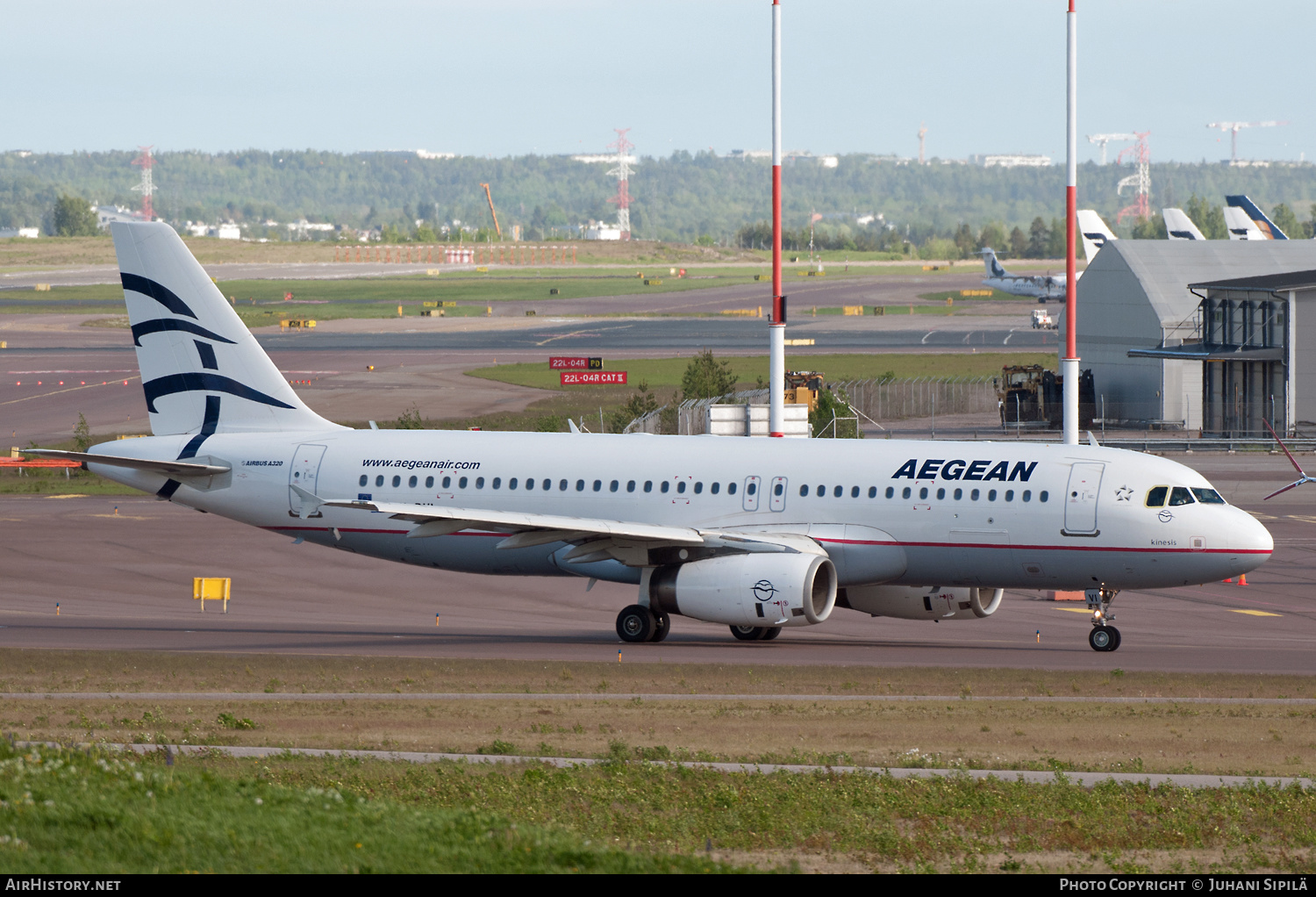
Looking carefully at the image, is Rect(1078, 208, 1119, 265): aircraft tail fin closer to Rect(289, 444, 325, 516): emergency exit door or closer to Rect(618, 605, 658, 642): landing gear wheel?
Rect(289, 444, 325, 516): emergency exit door

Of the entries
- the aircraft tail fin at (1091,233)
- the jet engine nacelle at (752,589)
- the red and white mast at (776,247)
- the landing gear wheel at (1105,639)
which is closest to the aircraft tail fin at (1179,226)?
the aircraft tail fin at (1091,233)

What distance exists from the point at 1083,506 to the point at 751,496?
7093 mm

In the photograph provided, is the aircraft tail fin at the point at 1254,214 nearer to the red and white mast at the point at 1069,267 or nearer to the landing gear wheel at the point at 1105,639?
the red and white mast at the point at 1069,267

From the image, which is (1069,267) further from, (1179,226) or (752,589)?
(1179,226)

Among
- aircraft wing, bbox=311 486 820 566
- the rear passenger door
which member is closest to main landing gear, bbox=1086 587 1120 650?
aircraft wing, bbox=311 486 820 566

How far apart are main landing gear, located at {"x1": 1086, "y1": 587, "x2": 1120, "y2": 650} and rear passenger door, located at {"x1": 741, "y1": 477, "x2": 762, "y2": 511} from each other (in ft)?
24.3

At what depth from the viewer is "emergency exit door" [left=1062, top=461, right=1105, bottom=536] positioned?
32.7 m

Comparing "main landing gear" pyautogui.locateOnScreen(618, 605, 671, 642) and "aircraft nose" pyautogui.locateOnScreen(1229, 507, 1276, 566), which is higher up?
"aircraft nose" pyautogui.locateOnScreen(1229, 507, 1276, 566)

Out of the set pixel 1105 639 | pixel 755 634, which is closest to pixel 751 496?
pixel 755 634

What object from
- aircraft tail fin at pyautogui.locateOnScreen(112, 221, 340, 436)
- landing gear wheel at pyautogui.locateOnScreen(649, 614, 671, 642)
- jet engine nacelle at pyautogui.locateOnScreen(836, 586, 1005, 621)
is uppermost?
aircraft tail fin at pyautogui.locateOnScreen(112, 221, 340, 436)

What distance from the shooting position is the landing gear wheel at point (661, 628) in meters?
34.7

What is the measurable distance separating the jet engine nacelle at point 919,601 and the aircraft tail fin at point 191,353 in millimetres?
13964

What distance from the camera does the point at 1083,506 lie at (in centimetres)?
3278

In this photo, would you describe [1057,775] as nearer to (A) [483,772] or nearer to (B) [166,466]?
(A) [483,772]
